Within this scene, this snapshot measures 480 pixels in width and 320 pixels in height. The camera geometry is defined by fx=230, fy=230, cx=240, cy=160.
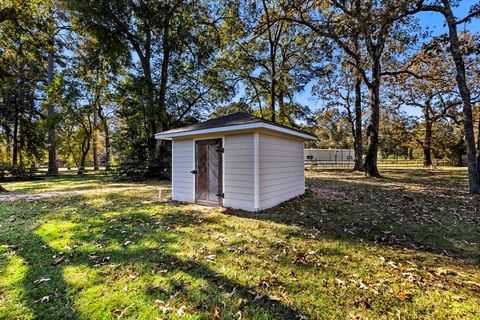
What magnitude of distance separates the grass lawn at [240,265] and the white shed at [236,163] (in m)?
0.79

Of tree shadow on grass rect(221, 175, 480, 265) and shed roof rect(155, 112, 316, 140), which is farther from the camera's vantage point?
shed roof rect(155, 112, 316, 140)

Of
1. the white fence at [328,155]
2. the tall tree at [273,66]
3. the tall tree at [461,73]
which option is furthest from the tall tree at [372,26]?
the white fence at [328,155]

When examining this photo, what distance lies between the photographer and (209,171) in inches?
263

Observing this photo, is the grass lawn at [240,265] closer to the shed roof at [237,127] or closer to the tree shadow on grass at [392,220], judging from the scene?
the tree shadow on grass at [392,220]

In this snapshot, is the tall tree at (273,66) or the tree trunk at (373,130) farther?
the tall tree at (273,66)

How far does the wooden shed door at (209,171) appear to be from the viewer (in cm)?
649

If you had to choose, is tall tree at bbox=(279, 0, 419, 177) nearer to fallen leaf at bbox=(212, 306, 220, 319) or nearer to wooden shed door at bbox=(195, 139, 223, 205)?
wooden shed door at bbox=(195, 139, 223, 205)

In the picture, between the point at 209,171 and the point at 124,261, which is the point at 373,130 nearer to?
the point at 209,171

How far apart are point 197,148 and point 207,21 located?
40.0ft

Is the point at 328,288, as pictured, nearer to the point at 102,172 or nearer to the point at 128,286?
the point at 128,286

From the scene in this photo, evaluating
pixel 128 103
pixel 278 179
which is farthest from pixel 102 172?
pixel 278 179

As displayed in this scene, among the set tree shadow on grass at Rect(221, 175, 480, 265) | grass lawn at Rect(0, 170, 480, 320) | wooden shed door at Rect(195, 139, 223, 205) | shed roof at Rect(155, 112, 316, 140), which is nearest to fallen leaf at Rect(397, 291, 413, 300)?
grass lawn at Rect(0, 170, 480, 320)

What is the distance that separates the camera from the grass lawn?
2.25 meters

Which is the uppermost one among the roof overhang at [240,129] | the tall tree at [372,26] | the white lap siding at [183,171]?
the tall tree at [372,26]
